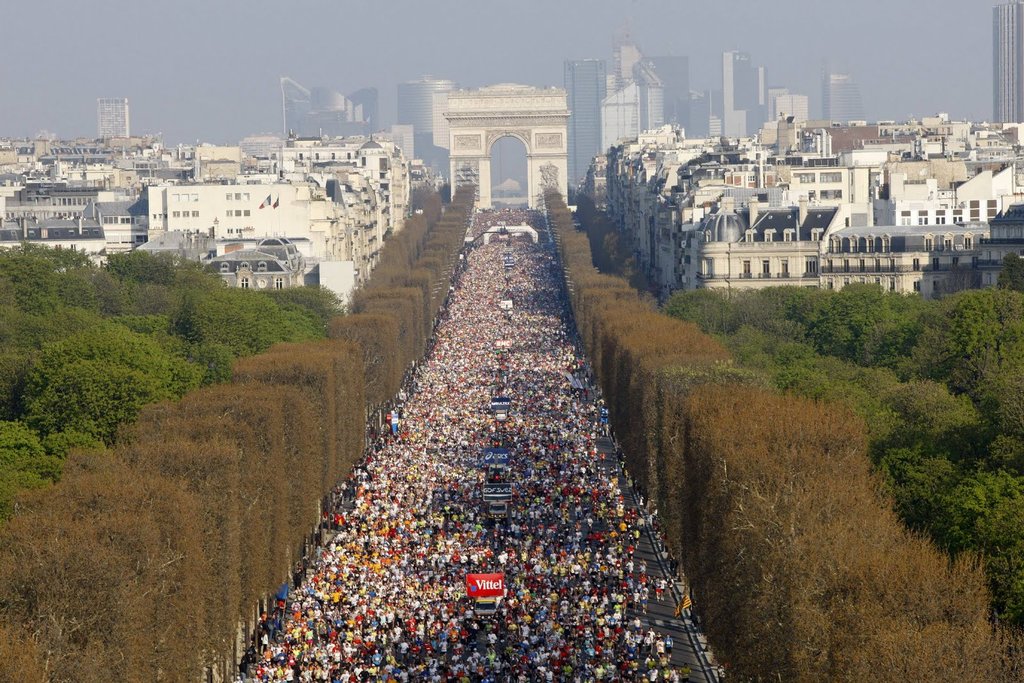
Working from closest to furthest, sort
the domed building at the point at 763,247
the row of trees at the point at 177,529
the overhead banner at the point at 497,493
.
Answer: the row of trees at the point at 177,529, the overhead banner at the point at 497,493, the domed building at the point at 763,247

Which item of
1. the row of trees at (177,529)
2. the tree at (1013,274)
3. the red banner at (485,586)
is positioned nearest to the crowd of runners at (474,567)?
the red banner at (485,586)

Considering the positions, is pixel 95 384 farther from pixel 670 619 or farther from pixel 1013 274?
pixel 1013 274

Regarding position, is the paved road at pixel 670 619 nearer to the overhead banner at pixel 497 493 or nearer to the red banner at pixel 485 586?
the red banner at pixel 485 586

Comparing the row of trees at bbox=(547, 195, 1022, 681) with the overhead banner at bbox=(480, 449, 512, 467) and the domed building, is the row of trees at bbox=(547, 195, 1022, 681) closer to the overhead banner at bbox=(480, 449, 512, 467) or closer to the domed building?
the overhead banner at bbox=(480, 449, 512, 467)

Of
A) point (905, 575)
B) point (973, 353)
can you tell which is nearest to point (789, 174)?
point (973, 353)

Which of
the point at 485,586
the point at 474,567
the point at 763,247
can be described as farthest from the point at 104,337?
the point at 763,247

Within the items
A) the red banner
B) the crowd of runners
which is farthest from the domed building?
the red banner

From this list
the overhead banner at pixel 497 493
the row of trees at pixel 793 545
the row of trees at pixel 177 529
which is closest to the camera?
the row of trees at pixel 793 545

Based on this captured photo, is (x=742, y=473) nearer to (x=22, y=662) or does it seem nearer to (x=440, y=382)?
(x=22, y=662)
